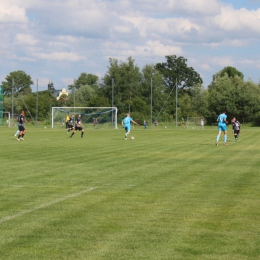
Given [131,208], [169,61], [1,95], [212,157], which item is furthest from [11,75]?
[131,208]

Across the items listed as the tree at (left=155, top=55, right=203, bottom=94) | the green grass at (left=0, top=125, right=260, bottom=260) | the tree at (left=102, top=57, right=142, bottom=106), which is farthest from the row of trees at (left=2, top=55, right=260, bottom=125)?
the green grass at (left=0, top=125, right=260, bottom=260)

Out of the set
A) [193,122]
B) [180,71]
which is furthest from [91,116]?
[180,71]

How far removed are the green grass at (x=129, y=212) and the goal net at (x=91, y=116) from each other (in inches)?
2192

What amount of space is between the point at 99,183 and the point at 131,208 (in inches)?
142

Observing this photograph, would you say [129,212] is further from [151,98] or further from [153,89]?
[153,89]

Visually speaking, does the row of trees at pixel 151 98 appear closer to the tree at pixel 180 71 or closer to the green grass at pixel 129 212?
the tree at pixel 180 71

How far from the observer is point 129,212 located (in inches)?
372

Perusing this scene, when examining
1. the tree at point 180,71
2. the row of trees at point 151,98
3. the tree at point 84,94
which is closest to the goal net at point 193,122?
the row of trees at point 151,98

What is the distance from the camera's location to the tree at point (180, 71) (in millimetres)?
132375

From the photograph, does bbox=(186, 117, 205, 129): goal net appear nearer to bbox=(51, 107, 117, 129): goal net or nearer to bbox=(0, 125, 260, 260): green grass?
bbox=(51, 107, 117, 129): goal net

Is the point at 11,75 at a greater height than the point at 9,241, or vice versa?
the point at 11,75

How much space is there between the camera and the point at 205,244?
23.5 ft

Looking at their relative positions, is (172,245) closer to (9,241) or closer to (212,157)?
(9,241)

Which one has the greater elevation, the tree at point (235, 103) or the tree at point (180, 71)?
the tree at point (180, 71)
